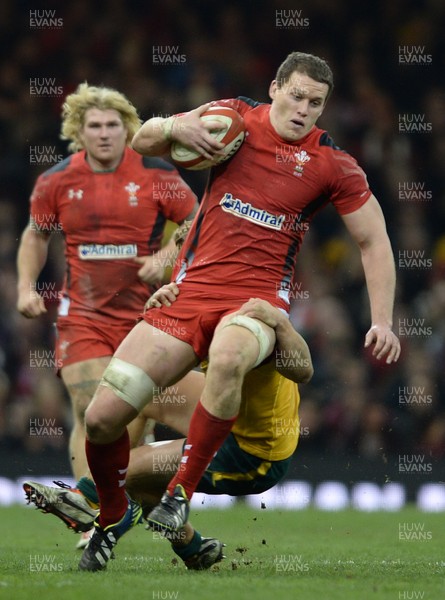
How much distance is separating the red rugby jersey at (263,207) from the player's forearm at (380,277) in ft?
0.80

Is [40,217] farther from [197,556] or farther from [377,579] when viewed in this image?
[377,579]

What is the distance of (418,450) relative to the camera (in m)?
12.3

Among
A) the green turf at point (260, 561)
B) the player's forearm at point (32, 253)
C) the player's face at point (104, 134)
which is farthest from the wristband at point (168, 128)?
the player's forearm at point (32, 253)

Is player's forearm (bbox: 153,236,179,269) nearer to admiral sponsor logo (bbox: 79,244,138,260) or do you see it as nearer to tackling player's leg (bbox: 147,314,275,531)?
admiral sponsor logo (bbox: 79,244,138,260)

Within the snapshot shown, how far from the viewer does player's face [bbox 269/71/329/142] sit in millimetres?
6379

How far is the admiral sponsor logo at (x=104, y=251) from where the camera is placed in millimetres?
8664

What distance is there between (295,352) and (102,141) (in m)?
3.01

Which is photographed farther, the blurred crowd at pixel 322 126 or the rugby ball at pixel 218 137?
the blurred crowd at pixel 322 126

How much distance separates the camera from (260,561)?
275 inches

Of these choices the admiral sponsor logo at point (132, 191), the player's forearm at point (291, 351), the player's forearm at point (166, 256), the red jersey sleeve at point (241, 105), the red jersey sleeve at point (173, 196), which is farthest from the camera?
the admiral sponsor logo at point (132, 191)

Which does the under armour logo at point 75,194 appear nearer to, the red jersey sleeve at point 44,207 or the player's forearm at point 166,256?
the red jersey sleeve at point 44,207

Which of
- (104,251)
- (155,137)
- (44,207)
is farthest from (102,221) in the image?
(155,137)

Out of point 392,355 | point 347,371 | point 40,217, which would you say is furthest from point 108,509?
point 347,371

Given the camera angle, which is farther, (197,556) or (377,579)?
(197,556)
